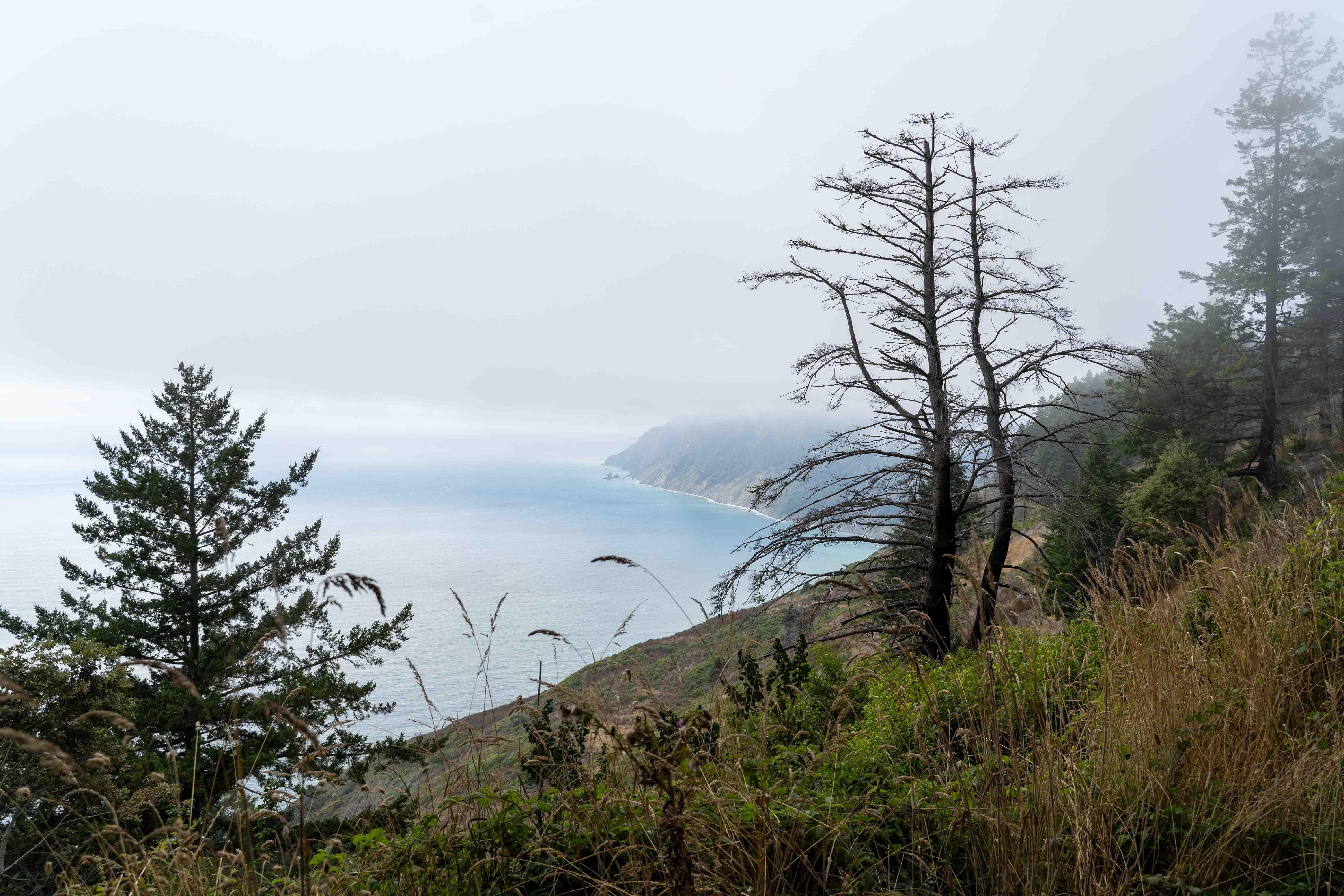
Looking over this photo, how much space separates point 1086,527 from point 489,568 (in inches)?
2772

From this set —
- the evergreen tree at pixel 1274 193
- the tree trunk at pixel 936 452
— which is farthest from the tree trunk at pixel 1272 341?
the tree trunk at pixel 936 452

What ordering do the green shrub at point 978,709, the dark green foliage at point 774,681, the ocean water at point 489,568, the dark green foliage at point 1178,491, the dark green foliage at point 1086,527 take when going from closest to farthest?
the green shrub at point 978,709, the dark green foliage at point 774,681, the dark green foliage at point 1086,527, the dark green foliage at point 1178,491, the ocean water at point 489,568

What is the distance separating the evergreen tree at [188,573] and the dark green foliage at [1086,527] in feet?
39.5

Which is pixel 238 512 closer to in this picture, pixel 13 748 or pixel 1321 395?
pixel 13 748

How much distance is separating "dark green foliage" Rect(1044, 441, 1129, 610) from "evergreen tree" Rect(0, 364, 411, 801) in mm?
12043

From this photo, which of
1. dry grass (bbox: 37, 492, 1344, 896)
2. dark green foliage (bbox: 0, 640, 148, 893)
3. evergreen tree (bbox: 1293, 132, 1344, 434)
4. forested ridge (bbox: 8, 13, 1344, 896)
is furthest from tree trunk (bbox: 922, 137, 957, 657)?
evergreen tree (bbox: 1293, 132, 1344, 434)

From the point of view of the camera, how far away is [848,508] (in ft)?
32.8

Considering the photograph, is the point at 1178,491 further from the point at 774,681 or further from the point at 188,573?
the point at 188,573

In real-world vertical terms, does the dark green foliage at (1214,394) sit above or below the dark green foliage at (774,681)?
above

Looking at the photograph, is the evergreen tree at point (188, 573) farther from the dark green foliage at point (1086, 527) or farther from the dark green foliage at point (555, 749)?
the dark green foliage at point (1086, 527)

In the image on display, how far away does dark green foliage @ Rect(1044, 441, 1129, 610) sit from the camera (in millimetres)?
5613

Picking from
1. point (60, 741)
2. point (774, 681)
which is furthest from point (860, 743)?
point (60, 741)

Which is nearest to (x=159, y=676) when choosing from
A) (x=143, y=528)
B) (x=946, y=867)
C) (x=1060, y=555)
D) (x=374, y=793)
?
(x=143, y=528)

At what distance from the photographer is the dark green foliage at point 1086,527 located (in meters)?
5.61
